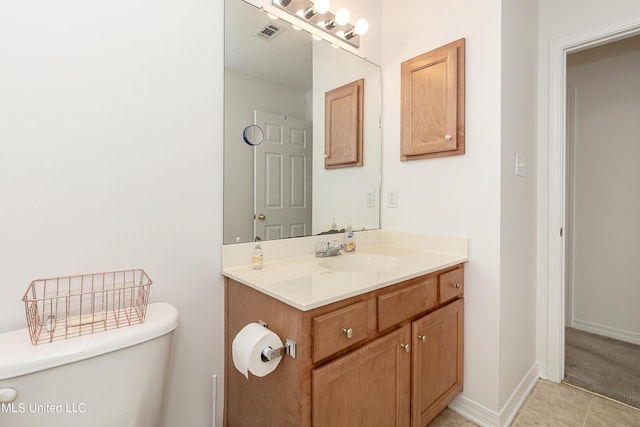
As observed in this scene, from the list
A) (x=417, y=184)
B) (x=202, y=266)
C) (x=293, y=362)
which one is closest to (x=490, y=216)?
(x=417, y=184)

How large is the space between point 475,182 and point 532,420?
128cm

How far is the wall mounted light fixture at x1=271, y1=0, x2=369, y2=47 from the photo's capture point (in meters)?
1.52

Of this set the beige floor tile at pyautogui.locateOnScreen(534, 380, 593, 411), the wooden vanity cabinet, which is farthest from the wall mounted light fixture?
the beige floor tile at pyautogui.locateOnScreen(534, 380, 593, 411)

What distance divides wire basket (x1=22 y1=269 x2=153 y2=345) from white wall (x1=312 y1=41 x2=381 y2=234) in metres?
0.91

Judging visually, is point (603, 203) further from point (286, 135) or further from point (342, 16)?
point (286, 135)

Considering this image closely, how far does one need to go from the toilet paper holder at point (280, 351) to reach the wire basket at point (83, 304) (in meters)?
0.40

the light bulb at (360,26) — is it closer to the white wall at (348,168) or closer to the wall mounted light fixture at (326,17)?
the wall mounted light fixture at (326,17)

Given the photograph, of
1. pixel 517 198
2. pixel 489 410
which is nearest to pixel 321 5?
pixel 517 198

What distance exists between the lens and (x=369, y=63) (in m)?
1.94

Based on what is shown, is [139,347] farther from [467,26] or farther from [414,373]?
[467,26]

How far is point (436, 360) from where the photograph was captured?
1.40 m

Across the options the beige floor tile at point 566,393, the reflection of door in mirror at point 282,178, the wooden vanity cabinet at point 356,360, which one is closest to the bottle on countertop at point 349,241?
the reflection of door in mirror at point 282,178

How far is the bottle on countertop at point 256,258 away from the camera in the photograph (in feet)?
4.31

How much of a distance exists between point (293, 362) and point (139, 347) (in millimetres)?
450
